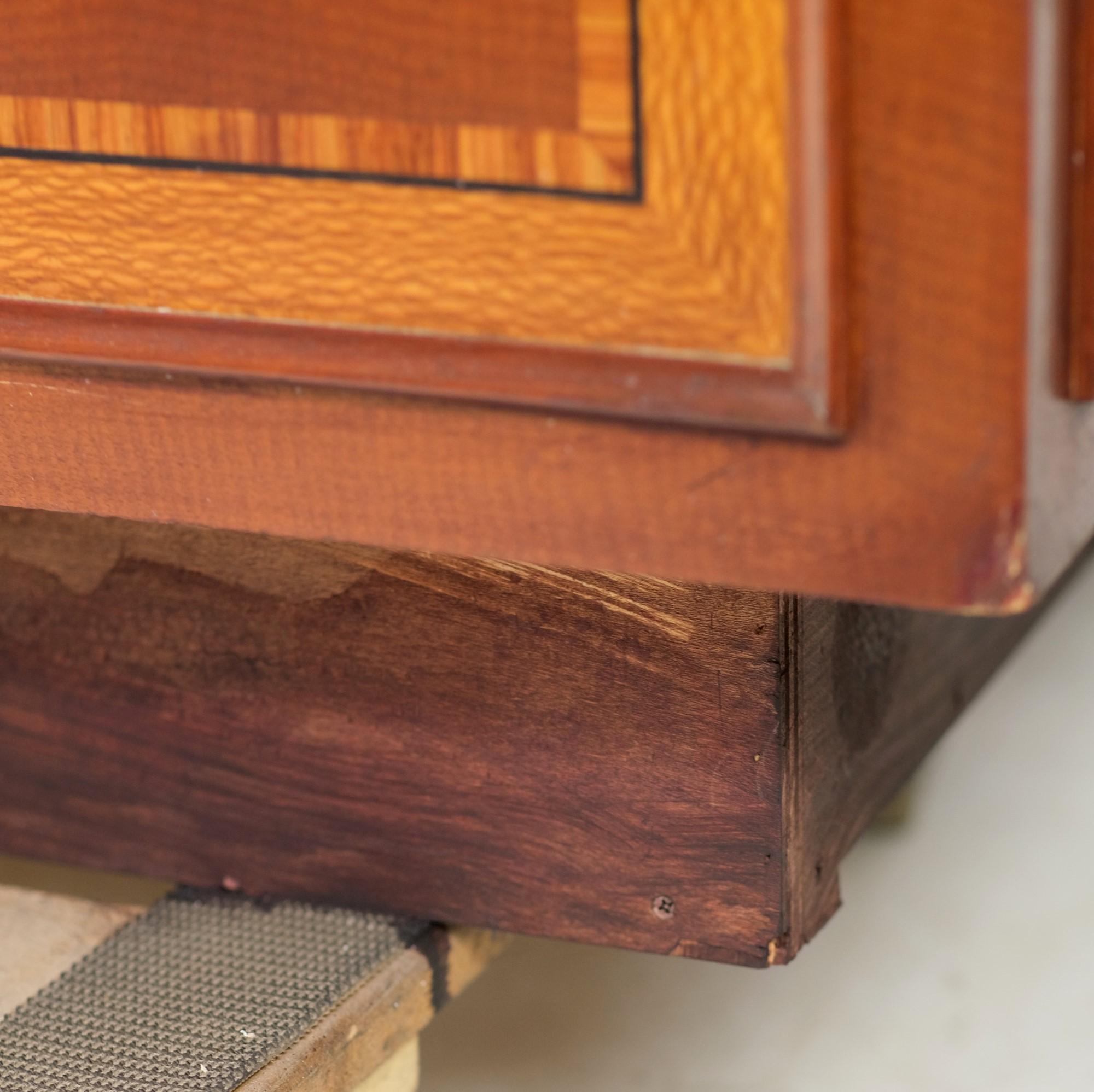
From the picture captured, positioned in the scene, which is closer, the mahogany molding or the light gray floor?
the mahogany molding

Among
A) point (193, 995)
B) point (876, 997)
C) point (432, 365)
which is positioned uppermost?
point (432, 365)

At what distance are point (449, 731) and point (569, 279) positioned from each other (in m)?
0.29

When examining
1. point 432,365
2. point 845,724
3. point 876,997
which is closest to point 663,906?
point 845,724

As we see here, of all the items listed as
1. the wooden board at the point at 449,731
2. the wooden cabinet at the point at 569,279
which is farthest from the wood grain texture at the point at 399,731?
the wooden cabinet at the point at 569,279

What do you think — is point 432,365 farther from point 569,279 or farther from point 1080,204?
point 1080,204

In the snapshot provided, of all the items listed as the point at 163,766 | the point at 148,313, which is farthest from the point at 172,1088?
the point at 148,313

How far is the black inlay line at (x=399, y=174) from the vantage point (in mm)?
401

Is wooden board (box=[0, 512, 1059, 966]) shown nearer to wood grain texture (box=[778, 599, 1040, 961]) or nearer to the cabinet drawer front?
wood grain texture (box=[778, 599, 1040, 961])

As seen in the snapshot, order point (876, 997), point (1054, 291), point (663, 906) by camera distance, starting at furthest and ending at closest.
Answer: point (876, 997), point (663, 906), point (1054, 291)

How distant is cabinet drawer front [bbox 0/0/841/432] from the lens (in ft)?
1.28

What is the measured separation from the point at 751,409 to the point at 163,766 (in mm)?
415

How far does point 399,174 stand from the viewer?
430 mm

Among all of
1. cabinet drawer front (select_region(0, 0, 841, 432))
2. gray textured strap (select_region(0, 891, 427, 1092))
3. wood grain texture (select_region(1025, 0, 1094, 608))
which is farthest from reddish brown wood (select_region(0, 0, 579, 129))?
gray textured strap (select_region(0, 891, 427, 1092))

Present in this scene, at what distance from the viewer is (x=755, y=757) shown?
0.61 metres
